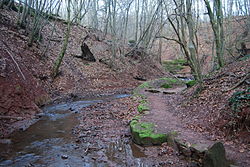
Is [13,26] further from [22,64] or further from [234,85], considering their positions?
[234,85]

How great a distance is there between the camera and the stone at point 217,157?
438 cm

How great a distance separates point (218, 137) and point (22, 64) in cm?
1163

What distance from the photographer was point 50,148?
615 cm

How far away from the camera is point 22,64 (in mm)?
12312

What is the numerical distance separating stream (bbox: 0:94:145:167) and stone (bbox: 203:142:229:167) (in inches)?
68.4

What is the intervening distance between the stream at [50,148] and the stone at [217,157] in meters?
1.74

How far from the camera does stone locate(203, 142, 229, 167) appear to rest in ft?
14.4

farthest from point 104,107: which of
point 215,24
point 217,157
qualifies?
point 215,24

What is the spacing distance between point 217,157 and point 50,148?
4.77 m

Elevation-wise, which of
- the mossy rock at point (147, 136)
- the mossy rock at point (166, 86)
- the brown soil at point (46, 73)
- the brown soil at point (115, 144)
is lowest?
the brown soil at point (115, 144)

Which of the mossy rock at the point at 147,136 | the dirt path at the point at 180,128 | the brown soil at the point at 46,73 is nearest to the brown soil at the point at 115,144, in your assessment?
the mossy rock at the point at 147,136

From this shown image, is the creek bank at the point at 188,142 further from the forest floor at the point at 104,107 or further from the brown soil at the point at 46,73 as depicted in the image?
the brown soil at the point at 46,73

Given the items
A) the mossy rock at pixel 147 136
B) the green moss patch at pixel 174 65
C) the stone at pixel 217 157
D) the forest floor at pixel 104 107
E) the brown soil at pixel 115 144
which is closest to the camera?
the stone at pixel 217 157

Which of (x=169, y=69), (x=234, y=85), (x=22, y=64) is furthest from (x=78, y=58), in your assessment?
(x=169, y=69)
